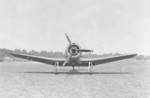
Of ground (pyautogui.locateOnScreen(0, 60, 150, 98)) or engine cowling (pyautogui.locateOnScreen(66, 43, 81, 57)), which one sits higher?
engine cowling (pyautogui.locateOnScreen(66, 43, 81, 57))

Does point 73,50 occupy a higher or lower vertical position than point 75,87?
higher

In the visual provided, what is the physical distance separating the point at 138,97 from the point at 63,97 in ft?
9.05

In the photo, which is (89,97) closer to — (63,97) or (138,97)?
(63,97)

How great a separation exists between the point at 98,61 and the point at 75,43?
11.2ft

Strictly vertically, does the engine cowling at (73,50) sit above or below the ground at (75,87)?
above

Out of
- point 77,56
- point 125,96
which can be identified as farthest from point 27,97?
point 77,56

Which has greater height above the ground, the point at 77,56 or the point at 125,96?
the point at 77,56

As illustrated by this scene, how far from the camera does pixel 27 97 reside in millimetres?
10281

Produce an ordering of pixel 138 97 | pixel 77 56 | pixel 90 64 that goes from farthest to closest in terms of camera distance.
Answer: pixel 90 64 → pixel 77 56 → pixel 138 97

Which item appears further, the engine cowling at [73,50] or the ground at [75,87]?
the engine cowling at [73,50]

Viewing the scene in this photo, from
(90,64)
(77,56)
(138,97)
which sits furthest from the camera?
(90,64)

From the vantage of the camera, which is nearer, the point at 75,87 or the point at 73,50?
the point at 75,87

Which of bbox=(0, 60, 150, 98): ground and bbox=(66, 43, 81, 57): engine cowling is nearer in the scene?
bbox=(0, 60, 150, 98): ground

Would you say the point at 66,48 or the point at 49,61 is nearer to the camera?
the point at 66,48
